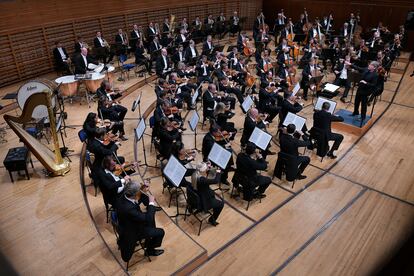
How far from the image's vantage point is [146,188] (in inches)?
218

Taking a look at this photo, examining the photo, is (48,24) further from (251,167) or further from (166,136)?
(251,167)

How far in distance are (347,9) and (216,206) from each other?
18655mm

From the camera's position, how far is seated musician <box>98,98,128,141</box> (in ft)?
30.3

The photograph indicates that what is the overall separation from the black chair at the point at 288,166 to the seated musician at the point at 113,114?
178 inches

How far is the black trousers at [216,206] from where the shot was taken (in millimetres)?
6507

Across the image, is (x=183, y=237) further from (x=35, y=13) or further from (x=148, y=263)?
(x=35, y=13)

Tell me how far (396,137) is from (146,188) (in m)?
8.32

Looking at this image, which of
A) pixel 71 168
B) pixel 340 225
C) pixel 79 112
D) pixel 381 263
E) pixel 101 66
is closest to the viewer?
pixel 381 263

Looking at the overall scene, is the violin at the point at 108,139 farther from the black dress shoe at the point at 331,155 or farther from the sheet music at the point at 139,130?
the black dress shoe at the point at 331,155

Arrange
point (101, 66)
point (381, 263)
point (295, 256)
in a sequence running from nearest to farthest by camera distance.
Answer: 1. point (381, 263)
2. point (295, 256)
3. point (101, 66)

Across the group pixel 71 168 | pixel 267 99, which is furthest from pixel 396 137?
pixel 71 168

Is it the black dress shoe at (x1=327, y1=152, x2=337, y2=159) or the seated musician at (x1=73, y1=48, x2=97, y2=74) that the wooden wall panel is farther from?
the seated musician at (x1=73, y1=48, x2=97, y2=74)

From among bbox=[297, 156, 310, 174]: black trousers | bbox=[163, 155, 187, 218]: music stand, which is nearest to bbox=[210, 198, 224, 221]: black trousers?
bbox=[163, 155, 187, 218]: music stand

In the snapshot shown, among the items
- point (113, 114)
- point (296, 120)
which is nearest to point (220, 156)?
point (296, 120)
